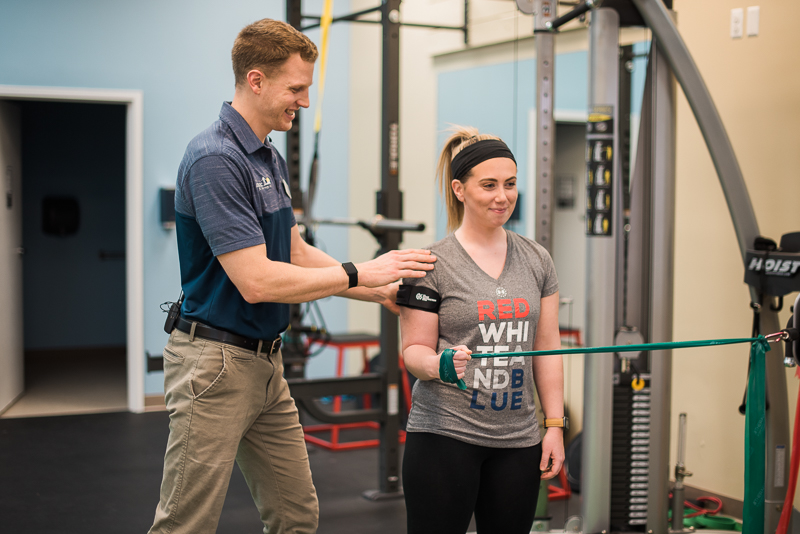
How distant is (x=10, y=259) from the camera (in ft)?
17.2

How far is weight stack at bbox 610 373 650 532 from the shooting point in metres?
2.79

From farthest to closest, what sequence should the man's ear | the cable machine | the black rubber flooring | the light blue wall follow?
the light blue wall < the black rubber flooring < the cable machine < the man's ear

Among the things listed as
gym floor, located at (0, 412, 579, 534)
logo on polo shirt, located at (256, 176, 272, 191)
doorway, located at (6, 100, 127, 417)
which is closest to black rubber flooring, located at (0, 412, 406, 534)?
gym floor, located at (0, 412, 579, 534)

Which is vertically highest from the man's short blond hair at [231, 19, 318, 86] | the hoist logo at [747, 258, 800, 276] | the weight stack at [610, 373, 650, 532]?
the man's short blond hair at [231, 19, 318, 86]

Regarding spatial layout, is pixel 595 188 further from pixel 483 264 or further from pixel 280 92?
pixel 280 92

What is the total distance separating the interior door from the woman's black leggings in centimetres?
423

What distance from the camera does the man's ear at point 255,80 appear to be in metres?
1.69

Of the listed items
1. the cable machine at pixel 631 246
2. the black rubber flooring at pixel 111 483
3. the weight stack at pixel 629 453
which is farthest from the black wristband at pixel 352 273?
the black rubber flooring at pixel 111 483

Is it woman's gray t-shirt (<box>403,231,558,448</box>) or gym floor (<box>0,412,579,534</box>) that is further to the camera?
gym floor (<box>0,412,579,534</box>)

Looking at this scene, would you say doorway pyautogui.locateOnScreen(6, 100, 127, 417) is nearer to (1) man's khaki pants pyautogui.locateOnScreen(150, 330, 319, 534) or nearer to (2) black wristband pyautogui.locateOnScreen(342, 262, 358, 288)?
(1) man's khaki pants pyautogui.locateOnScreen(150, 330, 319, 534)

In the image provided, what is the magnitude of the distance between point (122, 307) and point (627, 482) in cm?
644

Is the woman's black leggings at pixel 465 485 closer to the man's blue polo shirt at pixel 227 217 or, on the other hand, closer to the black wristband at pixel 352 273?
the black wristband at pixel 352 273

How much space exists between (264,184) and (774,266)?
1.70 metres

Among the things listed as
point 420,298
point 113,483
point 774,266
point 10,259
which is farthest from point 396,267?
point 10,259
